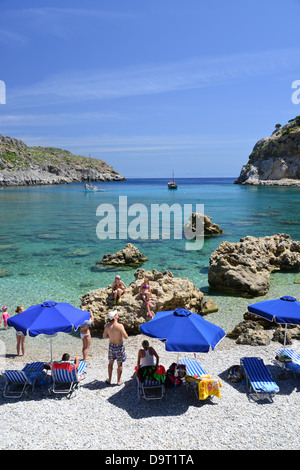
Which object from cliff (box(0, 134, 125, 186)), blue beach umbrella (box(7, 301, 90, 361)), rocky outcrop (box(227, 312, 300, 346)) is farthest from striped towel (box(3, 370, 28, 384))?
cliff (box(0, 134, 125, 186))

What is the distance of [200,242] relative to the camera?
108 feet

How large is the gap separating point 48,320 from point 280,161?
422 ft

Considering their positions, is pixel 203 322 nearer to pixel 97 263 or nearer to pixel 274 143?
pixel 97 263

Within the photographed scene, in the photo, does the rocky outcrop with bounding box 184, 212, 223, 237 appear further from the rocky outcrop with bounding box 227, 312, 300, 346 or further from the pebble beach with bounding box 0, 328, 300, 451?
the pebble beach with bounding box 0, 328, 300, 451

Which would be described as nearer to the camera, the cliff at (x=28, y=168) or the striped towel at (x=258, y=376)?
the striped towel at (x=258, y=376)

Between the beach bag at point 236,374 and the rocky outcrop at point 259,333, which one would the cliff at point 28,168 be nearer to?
the rocky outcrop at point 259,333

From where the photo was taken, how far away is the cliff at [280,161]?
11831cm

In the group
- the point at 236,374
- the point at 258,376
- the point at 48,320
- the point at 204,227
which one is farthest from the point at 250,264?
the point at 204,227

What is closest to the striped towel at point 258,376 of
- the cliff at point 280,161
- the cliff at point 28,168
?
the cliff at point 280,161

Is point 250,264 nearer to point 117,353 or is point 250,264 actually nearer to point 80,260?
point 117,353

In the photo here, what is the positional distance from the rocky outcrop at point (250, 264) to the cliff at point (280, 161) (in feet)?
347

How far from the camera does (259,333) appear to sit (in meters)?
11.8

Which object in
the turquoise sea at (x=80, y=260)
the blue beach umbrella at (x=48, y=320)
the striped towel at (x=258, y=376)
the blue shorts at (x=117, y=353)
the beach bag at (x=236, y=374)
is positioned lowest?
the turquoise sea at (x=80, y=260)
